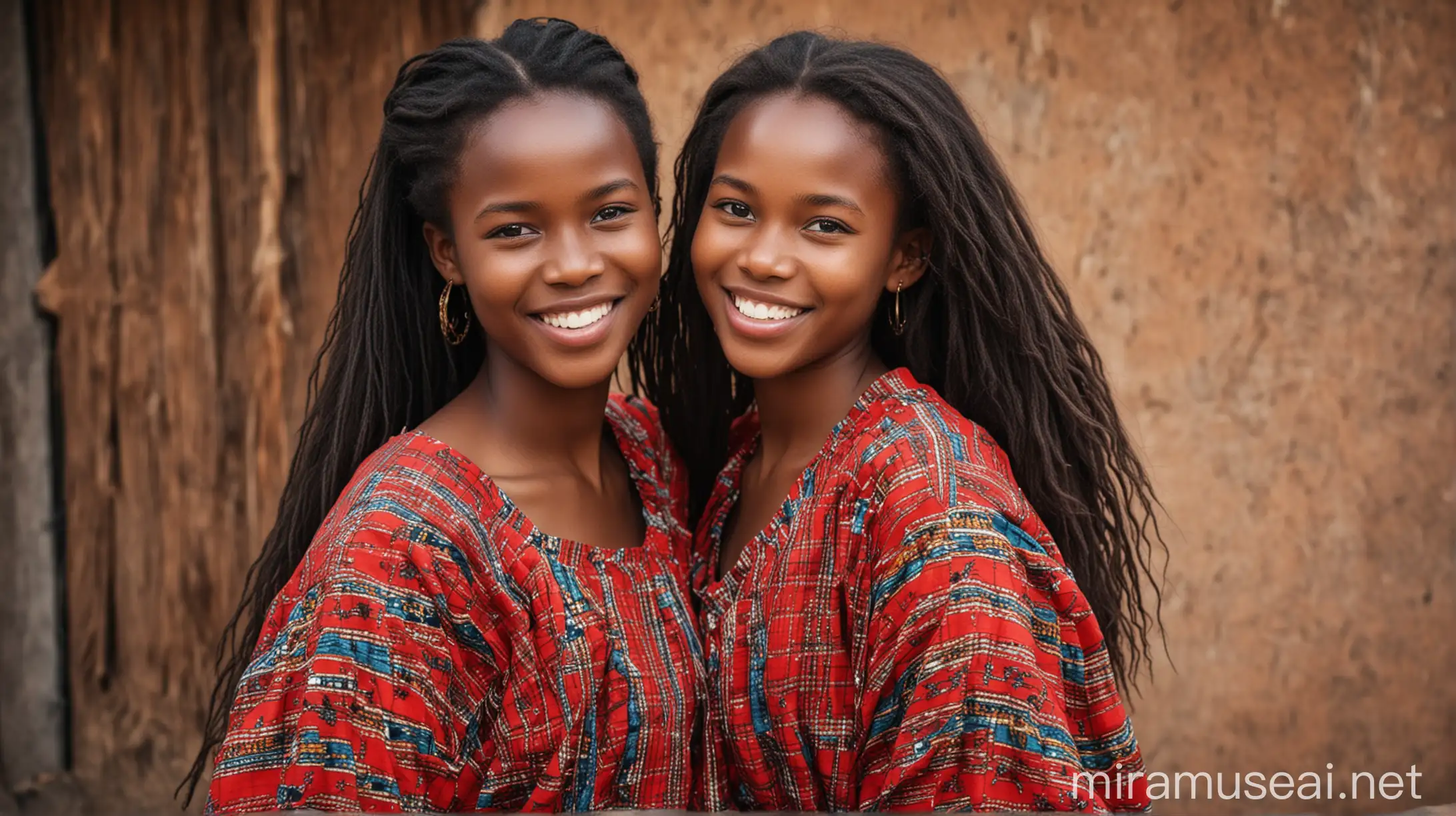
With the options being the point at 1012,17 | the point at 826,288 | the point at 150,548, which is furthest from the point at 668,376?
the point at 150,548

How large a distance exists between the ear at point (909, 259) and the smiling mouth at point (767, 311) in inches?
7.6

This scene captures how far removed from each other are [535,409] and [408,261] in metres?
0.35

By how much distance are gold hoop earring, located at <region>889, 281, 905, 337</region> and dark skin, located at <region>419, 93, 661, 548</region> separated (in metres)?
0.41

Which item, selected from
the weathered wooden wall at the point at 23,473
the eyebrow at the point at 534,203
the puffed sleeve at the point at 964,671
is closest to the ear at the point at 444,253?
the eyebrow at the point at 534,203

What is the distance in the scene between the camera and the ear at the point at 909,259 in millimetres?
2236

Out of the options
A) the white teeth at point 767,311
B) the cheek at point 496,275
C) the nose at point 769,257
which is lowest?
the cheek at point 496,275

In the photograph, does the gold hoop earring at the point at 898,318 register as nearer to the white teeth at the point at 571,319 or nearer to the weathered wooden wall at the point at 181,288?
the white teeth at the point at 571,319

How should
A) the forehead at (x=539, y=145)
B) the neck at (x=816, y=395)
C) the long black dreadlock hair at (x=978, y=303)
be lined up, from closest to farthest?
1. the forehead at (x=539, y=145)
2. the long black dreadlock hair at (x=978, y=303)
3. the neck at (x=816, y=395)

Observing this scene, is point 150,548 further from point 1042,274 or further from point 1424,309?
point 1424,309

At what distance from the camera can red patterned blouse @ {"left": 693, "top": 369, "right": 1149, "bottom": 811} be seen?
1.87 meters

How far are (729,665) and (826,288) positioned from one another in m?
0.63

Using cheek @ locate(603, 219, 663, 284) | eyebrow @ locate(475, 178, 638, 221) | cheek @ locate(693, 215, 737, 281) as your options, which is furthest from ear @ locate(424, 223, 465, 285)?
cheek @ locate(693, 215, 737, 281)

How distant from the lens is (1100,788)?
6.87ft

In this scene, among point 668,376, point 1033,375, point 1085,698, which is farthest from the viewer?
point 668,376
